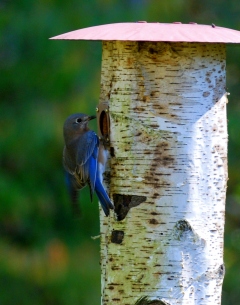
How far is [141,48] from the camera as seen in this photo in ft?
15.2

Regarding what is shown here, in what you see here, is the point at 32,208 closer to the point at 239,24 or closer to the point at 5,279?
the point at 5,279

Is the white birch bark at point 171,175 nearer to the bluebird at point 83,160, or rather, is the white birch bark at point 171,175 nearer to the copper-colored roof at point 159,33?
the copper-colored roof at point 159,33

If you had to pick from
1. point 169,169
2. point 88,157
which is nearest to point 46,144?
point 88,157

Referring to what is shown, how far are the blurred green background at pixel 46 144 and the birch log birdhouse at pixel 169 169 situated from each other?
17.6 feet

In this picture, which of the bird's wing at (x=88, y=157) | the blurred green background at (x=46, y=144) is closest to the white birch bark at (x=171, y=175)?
the bird's wing at (x=88, y=157)

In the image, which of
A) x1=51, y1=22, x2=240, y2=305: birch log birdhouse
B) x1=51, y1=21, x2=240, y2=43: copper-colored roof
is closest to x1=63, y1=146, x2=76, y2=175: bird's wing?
x1=51, y1=22, x2=240, y2=305: birch log birdhouse

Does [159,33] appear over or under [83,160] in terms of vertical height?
over

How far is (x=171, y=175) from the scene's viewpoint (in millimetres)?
4555

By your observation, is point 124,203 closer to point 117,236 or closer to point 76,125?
point 117,236

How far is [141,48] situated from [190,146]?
56 centimetres

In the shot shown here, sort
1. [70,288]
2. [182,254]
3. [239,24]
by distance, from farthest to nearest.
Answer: [239,24], [70,288], [182,254]

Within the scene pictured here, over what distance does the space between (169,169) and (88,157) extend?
0.90 m

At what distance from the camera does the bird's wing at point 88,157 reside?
5.13 meters

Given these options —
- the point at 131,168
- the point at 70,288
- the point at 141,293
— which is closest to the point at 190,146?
the point at 131,168
